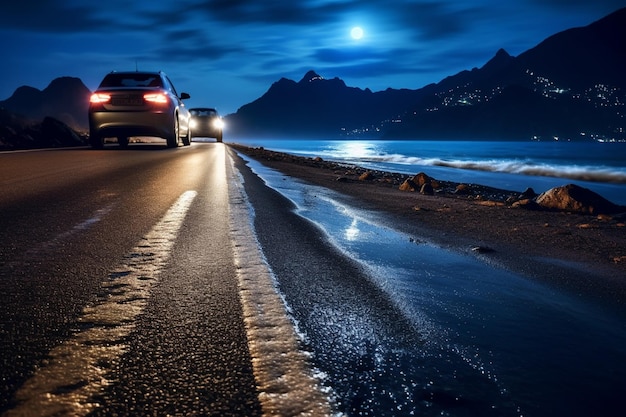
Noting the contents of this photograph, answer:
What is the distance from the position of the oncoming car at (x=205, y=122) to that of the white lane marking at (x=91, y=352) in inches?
1060

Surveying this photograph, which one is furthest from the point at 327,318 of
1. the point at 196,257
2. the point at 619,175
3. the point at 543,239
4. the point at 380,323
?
the point at 619,175

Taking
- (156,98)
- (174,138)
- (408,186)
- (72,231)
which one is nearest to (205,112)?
(174,138)

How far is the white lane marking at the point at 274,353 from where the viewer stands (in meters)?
0.93

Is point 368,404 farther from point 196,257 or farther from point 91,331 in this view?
point 196,257

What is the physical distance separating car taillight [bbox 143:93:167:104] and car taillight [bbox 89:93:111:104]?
98 cm

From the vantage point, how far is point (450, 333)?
1.43 meters

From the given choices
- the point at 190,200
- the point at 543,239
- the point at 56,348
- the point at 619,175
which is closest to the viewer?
the point at 56,348

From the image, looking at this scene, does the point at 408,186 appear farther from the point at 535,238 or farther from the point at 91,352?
the point at 91,352

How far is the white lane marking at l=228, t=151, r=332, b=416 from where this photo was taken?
928 mm

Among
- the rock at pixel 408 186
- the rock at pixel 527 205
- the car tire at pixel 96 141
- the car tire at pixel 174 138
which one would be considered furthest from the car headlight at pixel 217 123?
the rock at pixel 527 205

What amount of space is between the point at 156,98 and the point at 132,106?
27.7 inches

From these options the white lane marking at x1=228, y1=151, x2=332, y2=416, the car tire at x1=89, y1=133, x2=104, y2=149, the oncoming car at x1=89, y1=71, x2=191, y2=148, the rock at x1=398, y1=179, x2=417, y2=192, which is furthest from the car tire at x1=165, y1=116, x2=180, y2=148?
the white lane marking at x1=228, y1=151, x2=332, y2=416

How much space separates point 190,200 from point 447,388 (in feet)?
12.4

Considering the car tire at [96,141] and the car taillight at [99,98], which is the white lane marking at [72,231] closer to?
the car taillight at [99,98]
